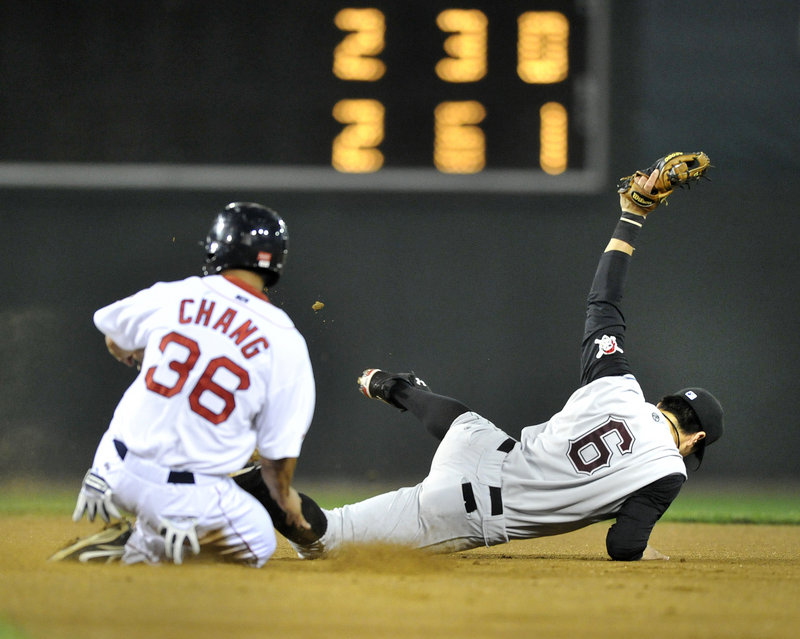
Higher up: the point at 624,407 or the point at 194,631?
the point at 624,407

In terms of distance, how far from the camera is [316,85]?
19.1 ft

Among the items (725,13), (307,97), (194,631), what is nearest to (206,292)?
(194,631)

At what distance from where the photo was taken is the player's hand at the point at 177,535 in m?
2.63

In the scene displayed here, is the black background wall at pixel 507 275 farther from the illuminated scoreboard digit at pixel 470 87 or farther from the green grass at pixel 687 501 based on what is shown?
the illuminated scoreboard digit at pixel 470 87

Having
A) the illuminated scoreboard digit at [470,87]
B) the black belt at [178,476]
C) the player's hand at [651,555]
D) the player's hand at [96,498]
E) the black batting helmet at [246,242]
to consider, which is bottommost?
the player's hand at [651,555]

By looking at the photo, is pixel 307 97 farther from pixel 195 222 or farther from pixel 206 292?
pixel 206 292

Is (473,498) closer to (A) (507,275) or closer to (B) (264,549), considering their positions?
(B) (264,549)

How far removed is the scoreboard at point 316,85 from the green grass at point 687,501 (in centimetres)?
202

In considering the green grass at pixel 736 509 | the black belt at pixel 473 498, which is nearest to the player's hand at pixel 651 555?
the black belt at pixel 473 498

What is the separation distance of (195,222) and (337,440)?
174 cm

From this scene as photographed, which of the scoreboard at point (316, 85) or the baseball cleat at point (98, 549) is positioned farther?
the scoreboard at point (316, 85)

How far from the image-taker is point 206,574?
249 centimetres

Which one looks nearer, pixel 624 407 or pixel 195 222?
pixel 624 407

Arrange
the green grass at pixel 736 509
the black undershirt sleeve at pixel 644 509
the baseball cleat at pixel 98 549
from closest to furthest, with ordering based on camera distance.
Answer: the baseball cleat at pixel 98 549
the black undershirt sleeve at pixel 644 509
the green grass at pixel 736 509
